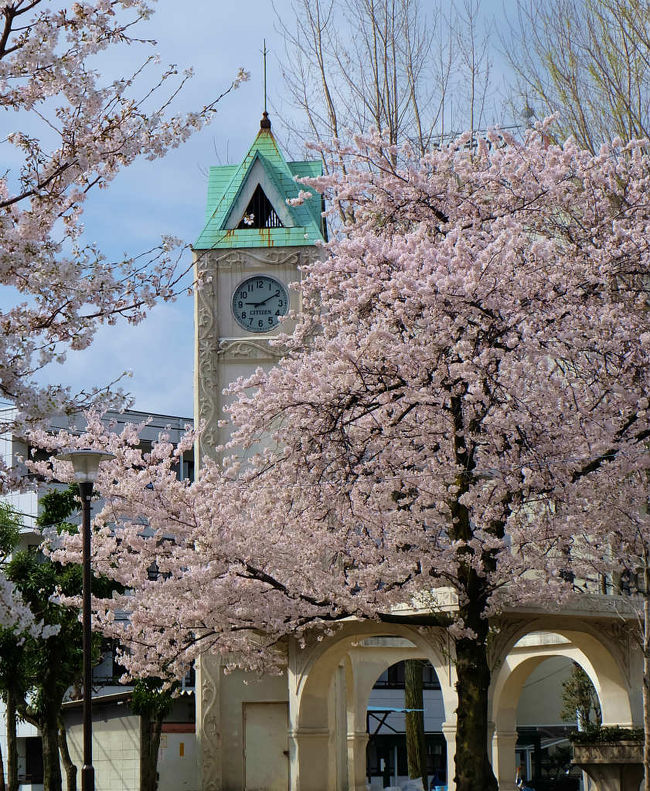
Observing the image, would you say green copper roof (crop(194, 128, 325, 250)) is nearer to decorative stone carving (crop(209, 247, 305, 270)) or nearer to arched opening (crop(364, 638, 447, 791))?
decorative stone carving (crop(209, 247, 305, 270))

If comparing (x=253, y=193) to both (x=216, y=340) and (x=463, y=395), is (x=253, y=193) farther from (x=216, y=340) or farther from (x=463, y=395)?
(x=463, y=395)

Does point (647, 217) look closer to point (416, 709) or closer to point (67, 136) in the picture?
point (67, 136)

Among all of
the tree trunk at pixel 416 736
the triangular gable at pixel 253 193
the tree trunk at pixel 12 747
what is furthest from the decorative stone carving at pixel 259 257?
the tree trunk at pixel 416 736

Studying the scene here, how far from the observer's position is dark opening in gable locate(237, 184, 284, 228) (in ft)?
93.2

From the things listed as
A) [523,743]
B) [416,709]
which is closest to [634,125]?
[416,709]

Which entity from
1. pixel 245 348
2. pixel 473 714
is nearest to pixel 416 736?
pixel 245 348

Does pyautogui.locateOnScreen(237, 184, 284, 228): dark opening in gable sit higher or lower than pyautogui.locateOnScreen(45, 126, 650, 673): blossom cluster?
higher

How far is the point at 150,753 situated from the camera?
26578 mm

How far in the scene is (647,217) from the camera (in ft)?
53.0

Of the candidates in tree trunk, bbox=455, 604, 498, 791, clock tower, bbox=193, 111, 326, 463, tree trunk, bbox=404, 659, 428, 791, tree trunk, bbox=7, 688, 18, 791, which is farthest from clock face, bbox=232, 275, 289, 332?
tree trunk, bbox=455, 604, 498, 791

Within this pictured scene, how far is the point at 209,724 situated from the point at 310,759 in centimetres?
342

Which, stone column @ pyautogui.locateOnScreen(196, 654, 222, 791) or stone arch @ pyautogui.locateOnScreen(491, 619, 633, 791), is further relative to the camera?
stone column @ pyautogui.locateOnScreen(196, 654, 222, 791)

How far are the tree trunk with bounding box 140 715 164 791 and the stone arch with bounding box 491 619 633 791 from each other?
24.6ft

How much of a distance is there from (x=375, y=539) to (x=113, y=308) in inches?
314
